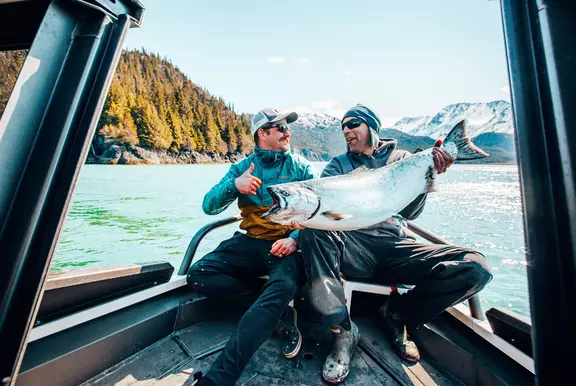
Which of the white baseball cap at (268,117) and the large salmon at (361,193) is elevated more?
the white baseball cap at (268,117)

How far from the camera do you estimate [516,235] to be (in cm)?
974

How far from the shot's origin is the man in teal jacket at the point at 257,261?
1.73 meters

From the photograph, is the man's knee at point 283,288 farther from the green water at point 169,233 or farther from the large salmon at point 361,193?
the green water at point 169,233

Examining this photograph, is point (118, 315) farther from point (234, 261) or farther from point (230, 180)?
point (230, 180)

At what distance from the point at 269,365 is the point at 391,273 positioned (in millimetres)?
1274

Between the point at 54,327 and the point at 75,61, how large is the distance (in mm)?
1649

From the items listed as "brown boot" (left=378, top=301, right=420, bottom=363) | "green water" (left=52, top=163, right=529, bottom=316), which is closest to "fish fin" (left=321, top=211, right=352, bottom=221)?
"brown boot" (left=378, top=301, right=420, bottom=363)

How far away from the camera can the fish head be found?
170cm

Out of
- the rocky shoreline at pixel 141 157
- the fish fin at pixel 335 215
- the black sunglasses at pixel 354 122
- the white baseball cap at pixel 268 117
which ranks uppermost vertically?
the black sunglasses at pixel 354 122

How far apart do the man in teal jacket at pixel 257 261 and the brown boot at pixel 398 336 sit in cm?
83

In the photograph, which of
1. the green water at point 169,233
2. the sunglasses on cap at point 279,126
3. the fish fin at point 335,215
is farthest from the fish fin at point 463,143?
the green water at point 169,233

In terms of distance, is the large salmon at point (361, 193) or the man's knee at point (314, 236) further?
the man's knee at point (314, 236)

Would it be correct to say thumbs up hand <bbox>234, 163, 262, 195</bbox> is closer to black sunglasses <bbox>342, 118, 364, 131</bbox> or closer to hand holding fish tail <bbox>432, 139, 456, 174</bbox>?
black sunglasses <bbox>342, 118, 364, 131</bbox>

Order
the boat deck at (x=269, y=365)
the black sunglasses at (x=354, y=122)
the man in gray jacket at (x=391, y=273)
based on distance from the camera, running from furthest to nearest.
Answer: the black sunglasses at (x=354, y=122)
the man in gray jacket at (x=391, y=273)
the boat deck at (x=269, y=365)
